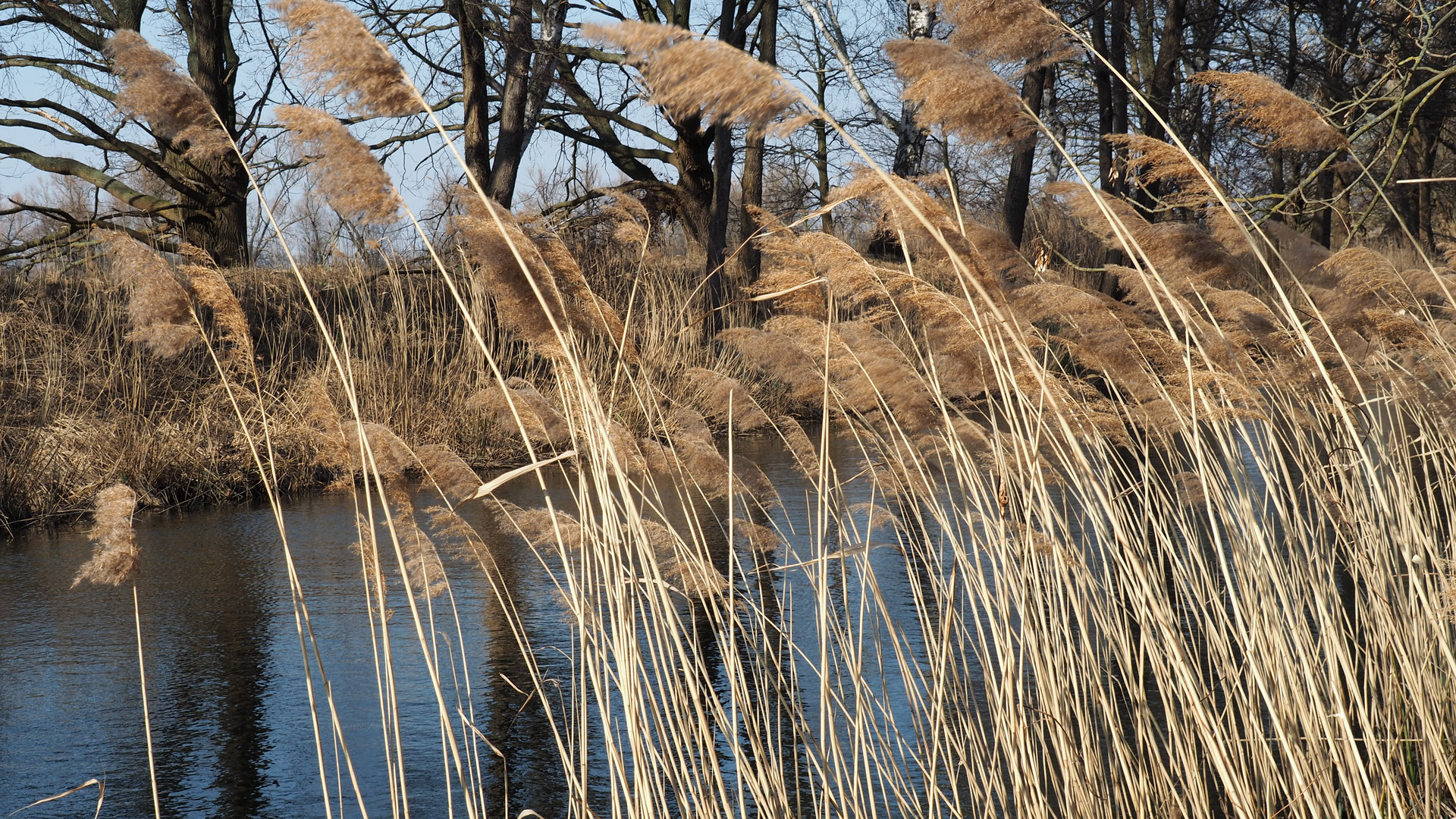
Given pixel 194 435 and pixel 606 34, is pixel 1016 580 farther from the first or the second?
pixel 194 435

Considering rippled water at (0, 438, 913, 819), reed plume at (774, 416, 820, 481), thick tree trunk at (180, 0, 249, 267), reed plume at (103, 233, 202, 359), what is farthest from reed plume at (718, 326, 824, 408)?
thick tree trunk at (180, 0, 249, 267)

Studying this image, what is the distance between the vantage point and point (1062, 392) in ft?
8.35

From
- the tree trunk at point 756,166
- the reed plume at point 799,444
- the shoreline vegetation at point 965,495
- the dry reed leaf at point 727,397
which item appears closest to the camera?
the shoreline vegetation at point 965,495

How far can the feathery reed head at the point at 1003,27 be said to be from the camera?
83.1 inches

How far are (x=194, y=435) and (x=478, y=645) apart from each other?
3.70 m

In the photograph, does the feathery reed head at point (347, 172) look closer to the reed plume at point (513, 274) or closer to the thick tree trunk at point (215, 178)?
the reed plume at point (513, 274)

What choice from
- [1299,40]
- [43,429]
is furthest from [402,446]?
[1299,40]

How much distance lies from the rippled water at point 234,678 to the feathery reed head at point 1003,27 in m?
1.52

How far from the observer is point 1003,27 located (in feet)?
7.08

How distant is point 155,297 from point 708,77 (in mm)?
1250

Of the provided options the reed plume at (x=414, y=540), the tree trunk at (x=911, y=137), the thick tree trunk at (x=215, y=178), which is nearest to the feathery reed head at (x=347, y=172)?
the reed plume at (x=414, y=540)

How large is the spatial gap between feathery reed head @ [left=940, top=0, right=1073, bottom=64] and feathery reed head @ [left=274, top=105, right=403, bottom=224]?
1072 millimetres

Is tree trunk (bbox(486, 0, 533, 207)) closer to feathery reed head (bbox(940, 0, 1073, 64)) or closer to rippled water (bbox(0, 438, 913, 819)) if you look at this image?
rippled water (bbox(0, 438, 913, 819))

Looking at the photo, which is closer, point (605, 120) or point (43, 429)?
point (43, 429)
